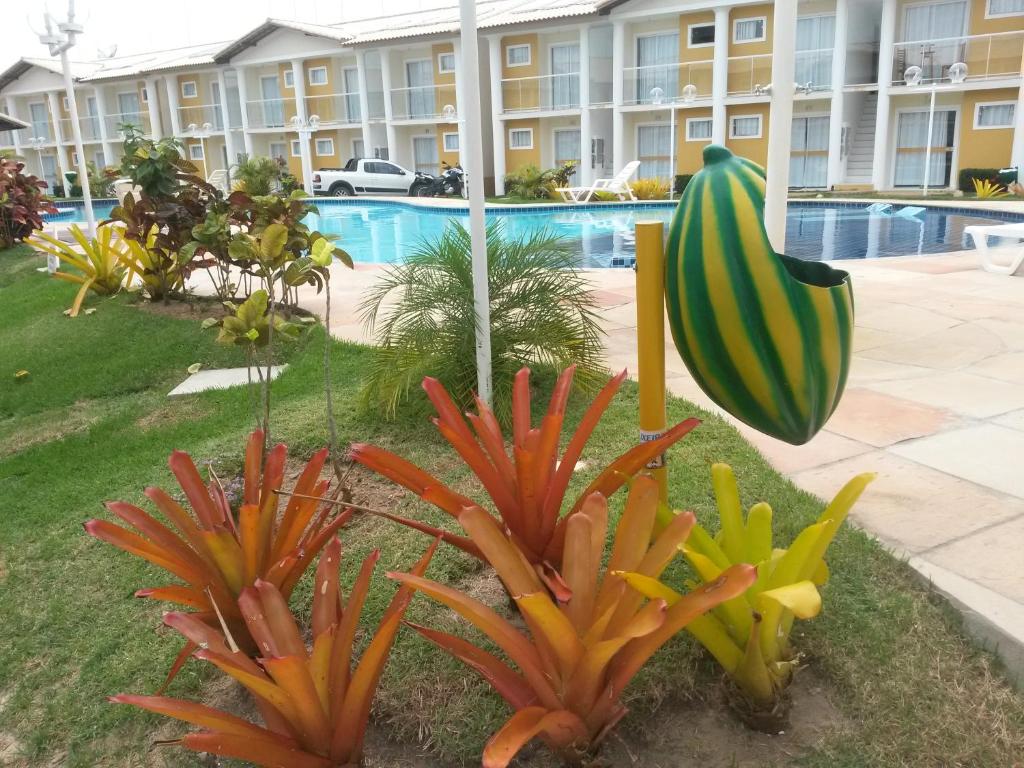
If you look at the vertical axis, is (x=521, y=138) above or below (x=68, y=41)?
below

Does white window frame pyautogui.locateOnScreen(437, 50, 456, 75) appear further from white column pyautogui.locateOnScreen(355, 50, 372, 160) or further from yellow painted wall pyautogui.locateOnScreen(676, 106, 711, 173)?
yellow painted wall pyautogui.locateOnScreen(676, 106, 711, 173)

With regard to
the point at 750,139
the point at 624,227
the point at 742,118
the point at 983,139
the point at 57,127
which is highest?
the point at 57,127

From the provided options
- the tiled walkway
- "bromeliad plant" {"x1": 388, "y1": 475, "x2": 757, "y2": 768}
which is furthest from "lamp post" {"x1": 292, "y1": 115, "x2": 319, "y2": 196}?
"bromeliad plant" {"x1": 388, "y1": 475, "x2": 757, "y2": 768}

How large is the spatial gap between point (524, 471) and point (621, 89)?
23261 millimetres

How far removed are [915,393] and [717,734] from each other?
3.03m

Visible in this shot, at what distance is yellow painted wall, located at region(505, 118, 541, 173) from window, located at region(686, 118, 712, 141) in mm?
4809

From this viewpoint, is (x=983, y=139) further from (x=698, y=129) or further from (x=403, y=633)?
(x=403, y=633)

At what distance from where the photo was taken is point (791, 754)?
1976 mm

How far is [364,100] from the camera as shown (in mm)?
28406

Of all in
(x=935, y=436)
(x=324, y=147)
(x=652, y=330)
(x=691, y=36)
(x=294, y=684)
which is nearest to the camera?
(x=294, y=684)

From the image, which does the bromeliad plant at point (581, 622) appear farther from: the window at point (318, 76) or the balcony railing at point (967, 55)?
the window at point (318, 76)

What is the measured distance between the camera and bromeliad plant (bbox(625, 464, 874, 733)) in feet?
6.41

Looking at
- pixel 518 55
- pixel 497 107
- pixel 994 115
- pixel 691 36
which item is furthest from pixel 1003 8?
pixel 497 107

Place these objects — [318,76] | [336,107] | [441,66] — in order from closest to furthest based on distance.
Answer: [441,66]
[336,107]
[318,76]
